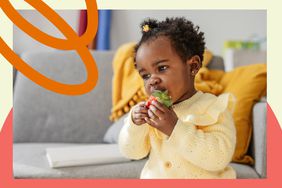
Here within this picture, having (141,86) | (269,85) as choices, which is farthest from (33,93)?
(269,85)

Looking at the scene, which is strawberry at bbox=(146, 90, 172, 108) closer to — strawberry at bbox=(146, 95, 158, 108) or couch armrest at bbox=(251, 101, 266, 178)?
strawberry at bbox=(146, 95, 158, 108)

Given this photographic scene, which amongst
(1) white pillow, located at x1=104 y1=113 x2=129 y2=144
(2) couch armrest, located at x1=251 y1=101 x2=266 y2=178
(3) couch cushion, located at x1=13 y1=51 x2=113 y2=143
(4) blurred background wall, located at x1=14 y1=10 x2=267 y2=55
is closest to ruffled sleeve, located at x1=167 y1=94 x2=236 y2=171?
(2) couch armrest, located at x1=251 y1=101 x2=266 y2=178

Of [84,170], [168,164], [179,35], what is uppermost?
[179,35]

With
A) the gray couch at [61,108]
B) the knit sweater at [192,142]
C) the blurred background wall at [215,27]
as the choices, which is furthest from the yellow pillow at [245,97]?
the blurred background wall at [215,27]

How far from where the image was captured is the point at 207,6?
2.24 feet

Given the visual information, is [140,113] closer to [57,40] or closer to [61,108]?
[57,40]

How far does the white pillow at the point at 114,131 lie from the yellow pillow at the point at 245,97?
1.07 ft

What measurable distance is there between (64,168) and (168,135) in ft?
1.44

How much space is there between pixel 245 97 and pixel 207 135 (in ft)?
1.59

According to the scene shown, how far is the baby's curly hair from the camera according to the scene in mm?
741

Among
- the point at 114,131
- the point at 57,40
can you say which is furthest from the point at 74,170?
the point at 57,40

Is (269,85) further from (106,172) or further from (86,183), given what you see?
(106,172)

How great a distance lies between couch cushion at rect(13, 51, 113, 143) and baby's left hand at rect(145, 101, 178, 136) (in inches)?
30.9

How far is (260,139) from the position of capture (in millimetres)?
1111
